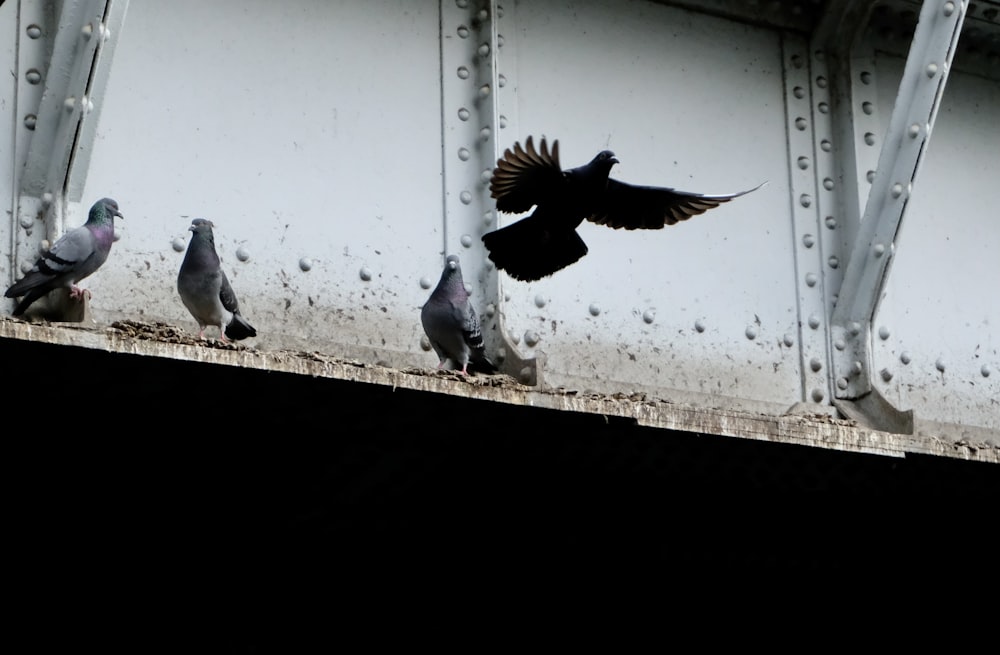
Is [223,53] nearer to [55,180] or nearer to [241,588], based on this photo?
[55,180]

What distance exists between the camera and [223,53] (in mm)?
8789

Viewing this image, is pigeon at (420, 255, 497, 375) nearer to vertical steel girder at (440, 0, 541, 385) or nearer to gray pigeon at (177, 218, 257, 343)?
vertical steel girder at (440, 0, 541, 385)

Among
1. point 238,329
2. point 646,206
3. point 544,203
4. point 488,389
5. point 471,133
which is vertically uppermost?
point 471,133

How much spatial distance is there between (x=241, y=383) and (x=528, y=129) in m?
2.92

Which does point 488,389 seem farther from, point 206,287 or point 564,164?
point 564,164

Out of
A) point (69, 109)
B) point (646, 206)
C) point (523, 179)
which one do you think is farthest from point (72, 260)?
point (646, 206)

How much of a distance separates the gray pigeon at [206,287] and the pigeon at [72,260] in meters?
0.36

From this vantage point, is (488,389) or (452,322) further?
(452,322)

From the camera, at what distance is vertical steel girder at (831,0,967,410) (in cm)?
914

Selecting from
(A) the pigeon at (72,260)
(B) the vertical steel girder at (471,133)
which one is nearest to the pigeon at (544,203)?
(B) the vertical steel girder at (471,133)

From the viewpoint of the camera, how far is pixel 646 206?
350 inches

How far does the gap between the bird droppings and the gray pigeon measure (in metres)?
0.18

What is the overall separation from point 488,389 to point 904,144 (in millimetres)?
3021

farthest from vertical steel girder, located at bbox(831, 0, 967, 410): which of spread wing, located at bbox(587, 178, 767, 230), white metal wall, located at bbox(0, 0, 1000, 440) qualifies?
spread wing, located at bbox(587, 178, 767, 230)
